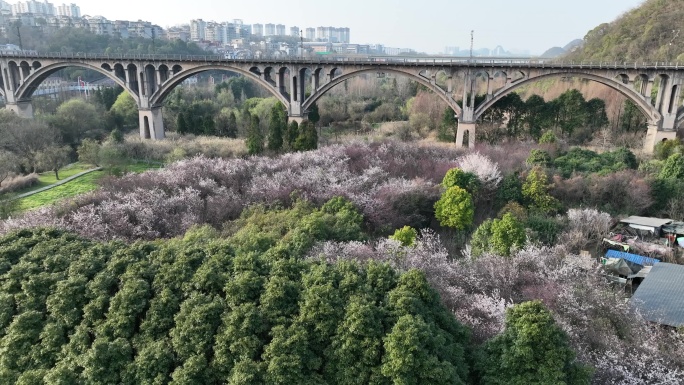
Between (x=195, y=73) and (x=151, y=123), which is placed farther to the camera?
(x=151, y=123)

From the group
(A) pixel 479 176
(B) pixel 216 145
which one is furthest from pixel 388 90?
(A) pixel 479 176

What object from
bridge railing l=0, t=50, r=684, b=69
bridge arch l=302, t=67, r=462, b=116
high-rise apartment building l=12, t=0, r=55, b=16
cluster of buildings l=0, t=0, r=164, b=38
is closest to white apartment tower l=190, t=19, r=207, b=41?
cluster of buildings l=0, t=0, r=164, b=38

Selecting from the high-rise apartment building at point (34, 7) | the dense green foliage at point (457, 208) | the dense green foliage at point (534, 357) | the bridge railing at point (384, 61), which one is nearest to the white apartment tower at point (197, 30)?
the high-rise apartment building at point (34, 7)

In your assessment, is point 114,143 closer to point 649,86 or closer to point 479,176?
point 479,176

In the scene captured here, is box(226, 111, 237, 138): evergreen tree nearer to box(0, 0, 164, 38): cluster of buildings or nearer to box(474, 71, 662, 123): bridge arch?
box(474, 71, 662, 123): bridge arch

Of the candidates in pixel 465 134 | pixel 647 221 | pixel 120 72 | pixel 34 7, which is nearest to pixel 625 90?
pixel 465 134

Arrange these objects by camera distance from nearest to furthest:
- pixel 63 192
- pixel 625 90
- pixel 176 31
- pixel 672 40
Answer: pixel 63 192 → pixel 625 90 → pixel 672 40 → pixel 176 31

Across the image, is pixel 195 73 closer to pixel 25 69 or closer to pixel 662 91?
pixel 25 69
